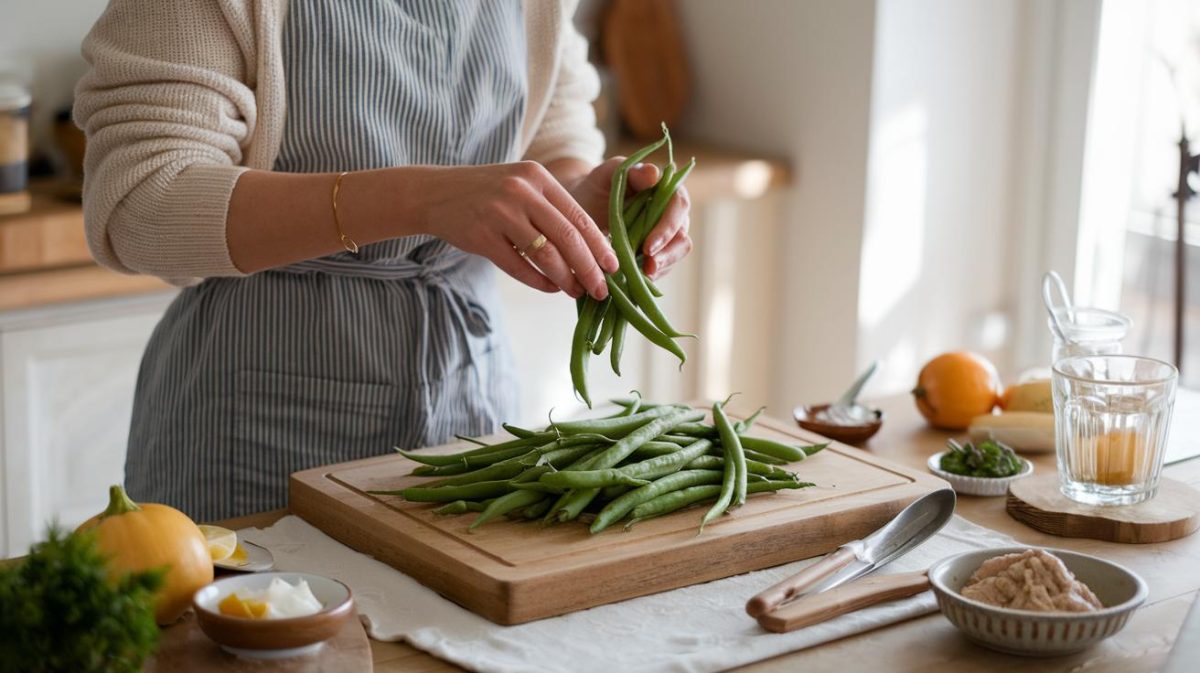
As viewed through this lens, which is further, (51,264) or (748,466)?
(51,264)

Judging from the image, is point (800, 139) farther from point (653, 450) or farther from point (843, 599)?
point (843, 599)

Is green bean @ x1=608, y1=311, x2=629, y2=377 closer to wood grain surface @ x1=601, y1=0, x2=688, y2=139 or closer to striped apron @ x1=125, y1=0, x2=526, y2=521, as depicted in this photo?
striped apron @ x1=125, y1=0, x2=526, y2=521

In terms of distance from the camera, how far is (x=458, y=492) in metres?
1.43

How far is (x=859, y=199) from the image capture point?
327cm

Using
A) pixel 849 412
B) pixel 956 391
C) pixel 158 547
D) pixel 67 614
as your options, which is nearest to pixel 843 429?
pixel 849 412

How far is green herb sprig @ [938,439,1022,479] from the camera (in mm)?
1651

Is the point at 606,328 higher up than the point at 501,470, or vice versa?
the point at 606,328

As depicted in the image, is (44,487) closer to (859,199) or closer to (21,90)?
(21,90)

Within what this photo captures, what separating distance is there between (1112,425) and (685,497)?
1.55 feet

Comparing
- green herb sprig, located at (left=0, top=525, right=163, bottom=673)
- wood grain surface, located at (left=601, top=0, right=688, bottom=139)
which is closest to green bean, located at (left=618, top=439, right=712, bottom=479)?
green herb sprig, located at (left=0, top=525, right=163, bottom=673)

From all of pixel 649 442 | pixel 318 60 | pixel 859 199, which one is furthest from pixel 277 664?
pixel 859 199

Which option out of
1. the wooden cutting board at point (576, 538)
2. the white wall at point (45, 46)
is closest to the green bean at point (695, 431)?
the wooden cutting board at point (576, 538)

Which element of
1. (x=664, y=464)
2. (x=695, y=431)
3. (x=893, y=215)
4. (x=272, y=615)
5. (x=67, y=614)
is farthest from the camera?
(x=893, y=215)

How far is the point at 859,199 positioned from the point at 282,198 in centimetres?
200
